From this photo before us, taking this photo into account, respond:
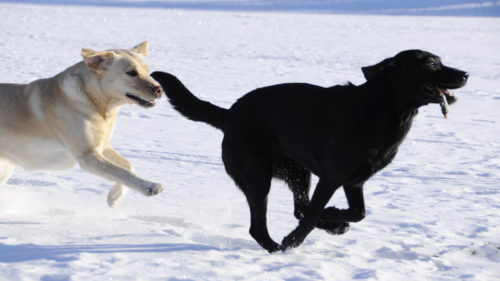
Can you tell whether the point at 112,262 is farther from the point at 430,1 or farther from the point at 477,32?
the point at 430,1

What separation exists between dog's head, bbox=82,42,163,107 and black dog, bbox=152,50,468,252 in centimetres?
25

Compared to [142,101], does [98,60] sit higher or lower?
higher

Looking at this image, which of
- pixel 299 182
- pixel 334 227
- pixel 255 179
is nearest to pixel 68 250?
pixel 255 179

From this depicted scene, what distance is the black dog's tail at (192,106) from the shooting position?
4434 millimetres

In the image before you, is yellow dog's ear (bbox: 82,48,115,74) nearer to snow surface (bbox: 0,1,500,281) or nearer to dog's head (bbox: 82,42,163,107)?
dog's head (bbox: 82,42,163,107)

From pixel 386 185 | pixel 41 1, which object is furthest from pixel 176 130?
pixel 41 1

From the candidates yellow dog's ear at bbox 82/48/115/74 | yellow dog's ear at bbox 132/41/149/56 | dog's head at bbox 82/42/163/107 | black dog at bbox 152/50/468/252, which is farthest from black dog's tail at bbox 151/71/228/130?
yellow dog's ear at bbox 132/41/149/56

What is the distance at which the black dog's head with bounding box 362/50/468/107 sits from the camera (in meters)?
3.87

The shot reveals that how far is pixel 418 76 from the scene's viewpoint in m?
Answer: 3.90

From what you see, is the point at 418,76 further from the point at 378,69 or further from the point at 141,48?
the point at 141,48

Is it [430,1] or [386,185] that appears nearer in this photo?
[386,185]

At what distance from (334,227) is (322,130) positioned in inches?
28.6

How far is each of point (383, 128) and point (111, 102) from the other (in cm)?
200

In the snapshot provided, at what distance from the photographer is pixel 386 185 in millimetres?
5930
